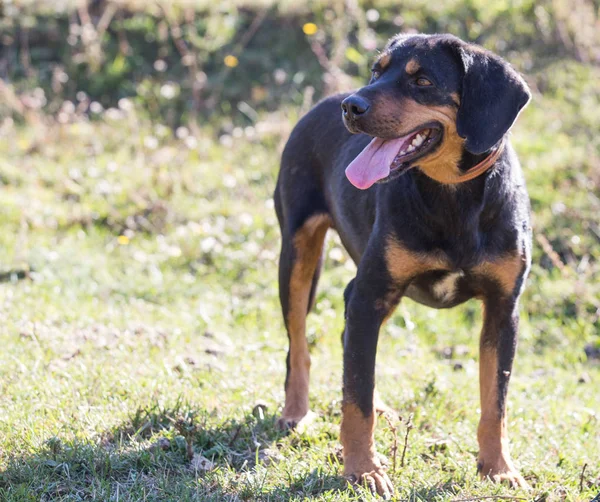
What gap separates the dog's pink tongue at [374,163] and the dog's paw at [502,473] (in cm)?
143

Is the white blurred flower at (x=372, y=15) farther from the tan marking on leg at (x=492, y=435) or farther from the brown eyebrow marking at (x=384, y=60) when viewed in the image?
the tan marking on leg at (x=492, y=435)

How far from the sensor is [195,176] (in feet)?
30.0

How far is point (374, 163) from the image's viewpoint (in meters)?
3.89

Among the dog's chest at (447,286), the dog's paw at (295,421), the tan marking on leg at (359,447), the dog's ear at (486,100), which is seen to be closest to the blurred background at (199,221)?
the dog's paw at (295,421)

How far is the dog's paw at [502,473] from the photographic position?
13.2ft

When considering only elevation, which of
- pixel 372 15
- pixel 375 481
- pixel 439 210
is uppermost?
pixel 372 15

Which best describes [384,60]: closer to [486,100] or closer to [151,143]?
[486,100]

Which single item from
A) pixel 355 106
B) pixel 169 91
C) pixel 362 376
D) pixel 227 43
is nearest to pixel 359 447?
pixel 362 376

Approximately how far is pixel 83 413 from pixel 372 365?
150cm

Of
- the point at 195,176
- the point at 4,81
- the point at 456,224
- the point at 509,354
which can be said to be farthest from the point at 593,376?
the point at 4,81

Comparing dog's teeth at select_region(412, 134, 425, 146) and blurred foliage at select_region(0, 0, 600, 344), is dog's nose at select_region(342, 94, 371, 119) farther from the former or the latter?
blurred foliage at select_region(0, 0, 600, 344)

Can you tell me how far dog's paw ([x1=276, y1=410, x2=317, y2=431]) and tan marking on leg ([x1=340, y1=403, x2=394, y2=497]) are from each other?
22.1 inches

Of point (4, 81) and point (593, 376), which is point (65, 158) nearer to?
point (4, 81)

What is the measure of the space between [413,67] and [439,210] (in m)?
0.65
